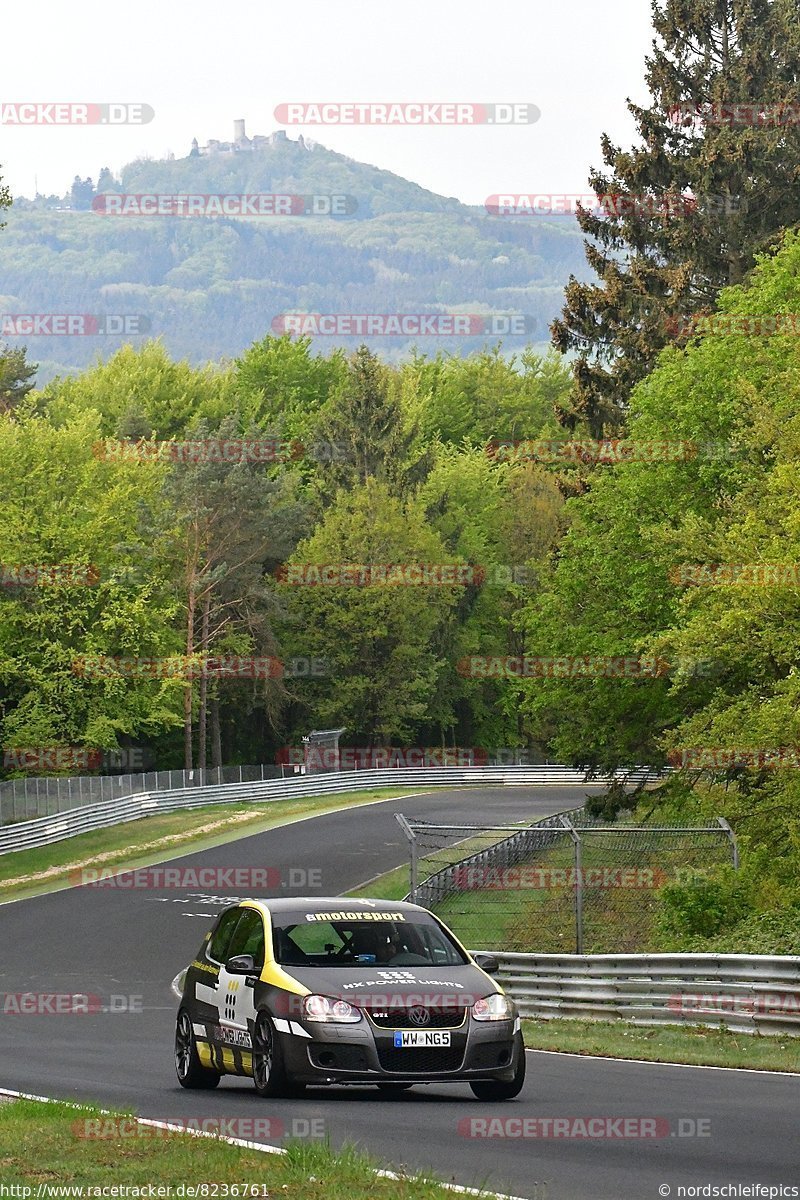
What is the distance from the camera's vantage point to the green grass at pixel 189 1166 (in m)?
8.86

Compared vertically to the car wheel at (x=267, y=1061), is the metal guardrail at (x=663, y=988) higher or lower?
lower

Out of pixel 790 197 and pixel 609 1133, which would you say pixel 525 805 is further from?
pixel 609 1133

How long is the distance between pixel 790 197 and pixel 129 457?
37018 millimetres

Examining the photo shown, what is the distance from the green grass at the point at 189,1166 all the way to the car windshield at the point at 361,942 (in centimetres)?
301

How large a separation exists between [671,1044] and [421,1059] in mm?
6758

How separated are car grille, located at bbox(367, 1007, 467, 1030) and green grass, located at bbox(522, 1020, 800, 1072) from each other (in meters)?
3.94

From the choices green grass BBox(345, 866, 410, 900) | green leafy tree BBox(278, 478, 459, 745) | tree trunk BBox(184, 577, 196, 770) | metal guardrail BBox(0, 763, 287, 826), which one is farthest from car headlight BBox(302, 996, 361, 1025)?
green leafy tree BBox(278, 478, 459, 745)

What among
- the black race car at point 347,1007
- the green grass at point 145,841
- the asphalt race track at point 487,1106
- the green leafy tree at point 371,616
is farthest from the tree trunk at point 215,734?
the black race car at point 347,1007

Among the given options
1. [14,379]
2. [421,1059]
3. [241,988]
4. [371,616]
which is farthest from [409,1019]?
[14,379]

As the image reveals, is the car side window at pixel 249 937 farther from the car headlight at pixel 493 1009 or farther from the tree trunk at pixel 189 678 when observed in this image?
the tree trunk at pixel 189 678

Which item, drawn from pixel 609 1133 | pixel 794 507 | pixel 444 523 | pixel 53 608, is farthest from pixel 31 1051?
pixel 444 523

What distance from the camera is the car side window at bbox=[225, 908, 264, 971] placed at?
14166 millimetres

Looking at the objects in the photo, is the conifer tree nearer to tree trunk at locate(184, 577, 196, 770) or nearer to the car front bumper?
→ tree trunk at locate(184, 577, 196, 770)

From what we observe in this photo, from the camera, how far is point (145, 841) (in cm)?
5838
